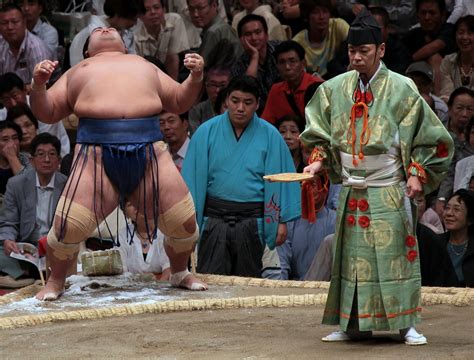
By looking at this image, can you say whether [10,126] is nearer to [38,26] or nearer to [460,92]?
[38,26]

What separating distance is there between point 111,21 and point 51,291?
240 centimetres

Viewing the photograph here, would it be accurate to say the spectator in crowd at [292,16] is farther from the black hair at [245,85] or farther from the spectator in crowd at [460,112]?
the black hair at [245,85]

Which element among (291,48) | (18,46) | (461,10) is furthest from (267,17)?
(18,46)

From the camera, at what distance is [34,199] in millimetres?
6082

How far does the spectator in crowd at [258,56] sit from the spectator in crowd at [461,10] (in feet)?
3.46

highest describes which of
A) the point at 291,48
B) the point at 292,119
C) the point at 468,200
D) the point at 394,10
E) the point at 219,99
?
the point at 394,10

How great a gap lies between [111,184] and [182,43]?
2.45m

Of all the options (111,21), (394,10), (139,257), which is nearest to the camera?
(139,257)

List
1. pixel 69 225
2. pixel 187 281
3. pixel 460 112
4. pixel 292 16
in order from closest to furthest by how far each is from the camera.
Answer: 1. pixel 69 225
2. pixel 187 281
3. pixel 460 112
4. pixel 292 16

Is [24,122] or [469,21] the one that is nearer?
[24,122]

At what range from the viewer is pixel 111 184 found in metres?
4.91

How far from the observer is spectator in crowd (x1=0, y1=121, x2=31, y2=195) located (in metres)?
6.41

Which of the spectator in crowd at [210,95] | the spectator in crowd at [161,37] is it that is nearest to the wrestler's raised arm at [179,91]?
the spectator in crowd at [210,95]

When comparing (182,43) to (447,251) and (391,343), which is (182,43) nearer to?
(447,251)
